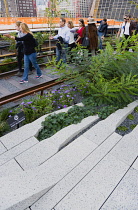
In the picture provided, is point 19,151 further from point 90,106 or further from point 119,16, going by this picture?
point 119,16

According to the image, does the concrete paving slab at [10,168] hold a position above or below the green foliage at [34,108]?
below

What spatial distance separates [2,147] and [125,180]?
1945mm

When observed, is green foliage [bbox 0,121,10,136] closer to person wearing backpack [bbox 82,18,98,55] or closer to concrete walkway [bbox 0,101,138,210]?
concrete walkway [bbox 0,101,138,210]

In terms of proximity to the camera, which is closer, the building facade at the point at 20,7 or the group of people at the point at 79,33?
the group of people at the point at 79,33

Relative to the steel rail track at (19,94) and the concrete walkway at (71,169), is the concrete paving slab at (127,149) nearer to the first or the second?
the concrete walkway at (71,169)

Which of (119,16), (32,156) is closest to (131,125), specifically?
(32,156)

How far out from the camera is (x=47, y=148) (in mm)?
2592

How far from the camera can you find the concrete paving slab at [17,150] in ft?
8.10

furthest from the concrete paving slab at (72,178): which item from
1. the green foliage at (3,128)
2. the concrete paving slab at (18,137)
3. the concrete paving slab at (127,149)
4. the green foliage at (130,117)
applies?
the green foliage at (3,128)

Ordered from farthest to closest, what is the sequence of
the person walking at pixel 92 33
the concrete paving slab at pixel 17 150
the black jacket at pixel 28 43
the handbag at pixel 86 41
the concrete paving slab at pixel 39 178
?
the handbag at pixel 86 41
the person walking at pixel 92 33
the black jacket at pixel 28 43
the concrete paving slab at pixel 17 150
the concrete paving slab at pixel 39 178

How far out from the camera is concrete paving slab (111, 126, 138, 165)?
2.42 m

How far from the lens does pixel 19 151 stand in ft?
8.43

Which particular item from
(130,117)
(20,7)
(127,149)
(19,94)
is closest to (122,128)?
(130,117)

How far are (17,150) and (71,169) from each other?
96 cm
